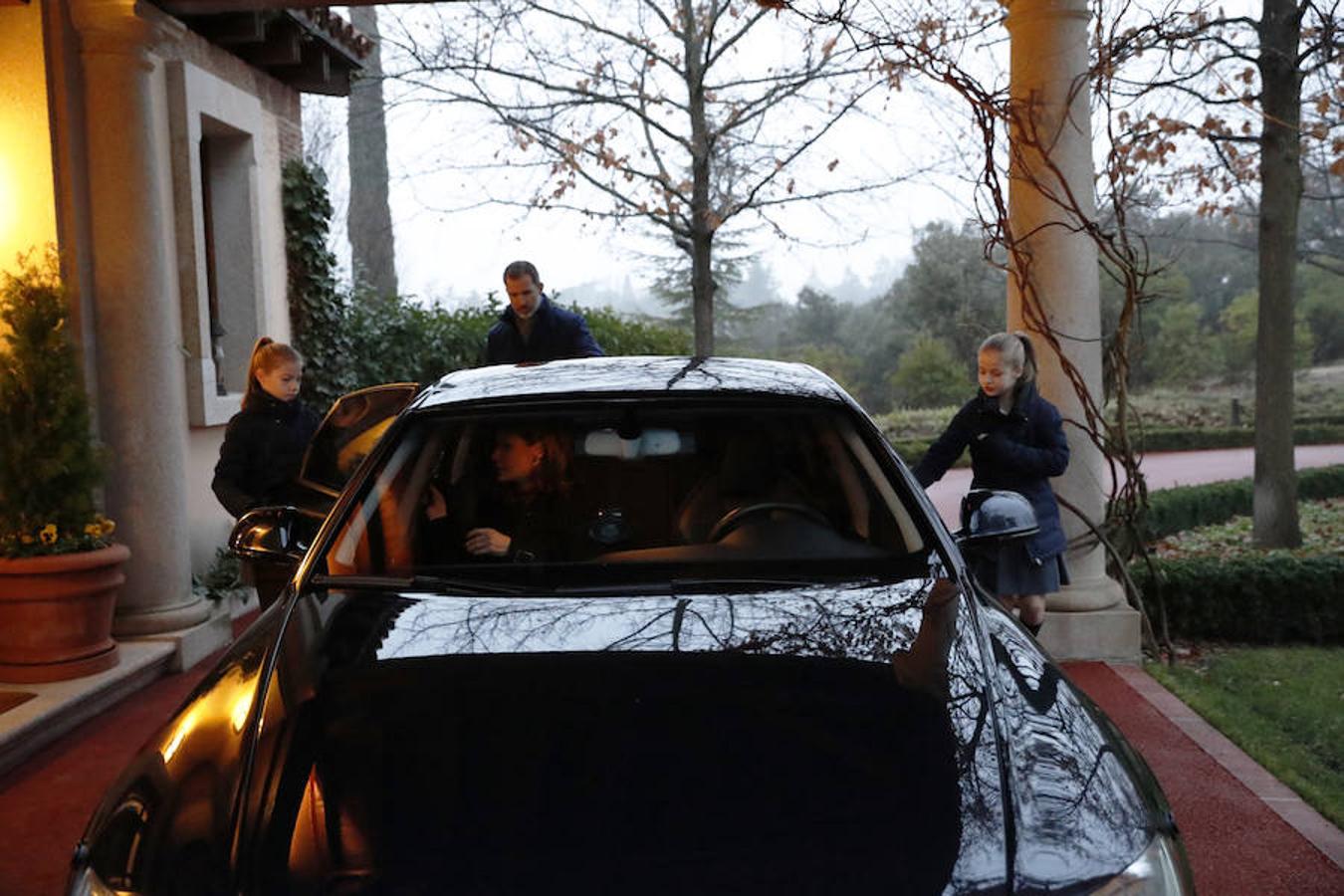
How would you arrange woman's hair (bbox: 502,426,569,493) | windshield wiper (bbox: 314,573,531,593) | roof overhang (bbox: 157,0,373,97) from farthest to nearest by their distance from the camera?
1. roof overhang (bbox: 157,0,373,97)
2. woman's hair (bbox: 502,426,569,493)
3. windshield wiper (bbox: 314,573,531,593)

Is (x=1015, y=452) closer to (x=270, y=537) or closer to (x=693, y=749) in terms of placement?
(x=270, y=537)

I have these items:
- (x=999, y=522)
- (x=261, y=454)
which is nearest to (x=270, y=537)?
(x=999, y=522)

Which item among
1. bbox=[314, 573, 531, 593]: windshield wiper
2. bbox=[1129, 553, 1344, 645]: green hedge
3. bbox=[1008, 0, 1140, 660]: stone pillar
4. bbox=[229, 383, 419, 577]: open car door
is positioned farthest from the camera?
bbox=[1129, 553, 1344, 645]: green hedge

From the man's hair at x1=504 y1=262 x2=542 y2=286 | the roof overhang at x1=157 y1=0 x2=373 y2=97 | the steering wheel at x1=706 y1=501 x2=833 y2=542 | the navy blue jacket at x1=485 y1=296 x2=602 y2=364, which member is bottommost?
the steering wheel at x1=706 y1=501 x2=833 y2=542

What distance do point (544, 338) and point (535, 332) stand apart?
0.21 feet

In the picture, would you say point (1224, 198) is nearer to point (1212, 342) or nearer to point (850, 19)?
point (850, 19)

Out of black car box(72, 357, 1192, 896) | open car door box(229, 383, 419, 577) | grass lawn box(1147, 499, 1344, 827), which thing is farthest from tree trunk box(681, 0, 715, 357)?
black car box(72, 357, 1192, 896)

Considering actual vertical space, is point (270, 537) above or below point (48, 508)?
above

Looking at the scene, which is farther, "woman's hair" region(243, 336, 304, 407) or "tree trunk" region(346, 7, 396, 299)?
"tree trunk" region(346, 7, 396, 299)

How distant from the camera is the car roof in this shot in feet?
11.4

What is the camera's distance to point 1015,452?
19.6 ft

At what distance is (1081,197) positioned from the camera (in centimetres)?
689

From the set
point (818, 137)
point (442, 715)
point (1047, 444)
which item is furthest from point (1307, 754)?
point (818, 137)

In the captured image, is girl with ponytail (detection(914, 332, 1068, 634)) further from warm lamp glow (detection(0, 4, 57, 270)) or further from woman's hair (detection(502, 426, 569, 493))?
warm lamp glow (detection(0, 4, 57, 270))
